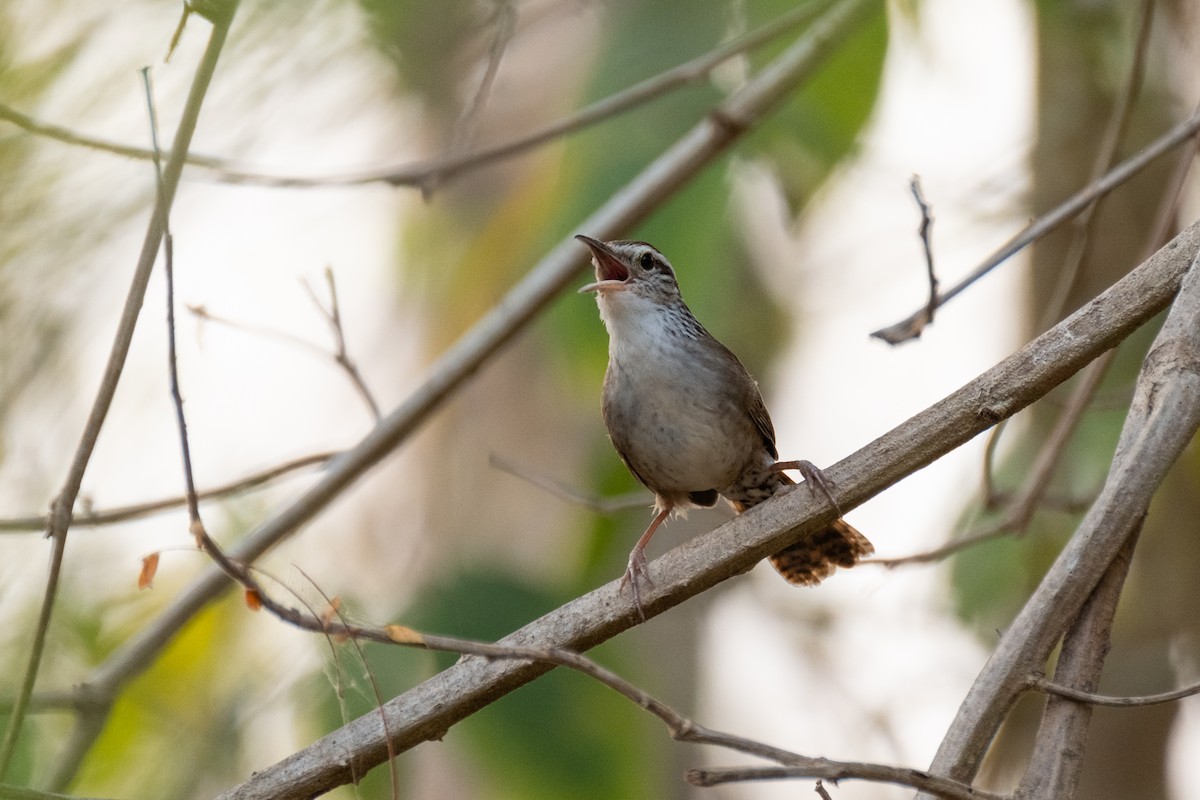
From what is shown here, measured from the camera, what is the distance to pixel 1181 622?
5.09m

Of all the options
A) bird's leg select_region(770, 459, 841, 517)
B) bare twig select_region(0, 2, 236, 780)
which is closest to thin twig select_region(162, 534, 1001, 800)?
bare twig select_region(0, 2, 236, 780)

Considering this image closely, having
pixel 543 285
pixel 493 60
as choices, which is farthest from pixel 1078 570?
pixel 493 60

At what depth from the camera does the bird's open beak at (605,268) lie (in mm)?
4215

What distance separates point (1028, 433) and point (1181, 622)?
0.95 meters

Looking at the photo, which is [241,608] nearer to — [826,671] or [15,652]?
[15,652]

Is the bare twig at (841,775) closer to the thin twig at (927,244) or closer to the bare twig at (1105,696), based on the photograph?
the bare twig at (1105,696)

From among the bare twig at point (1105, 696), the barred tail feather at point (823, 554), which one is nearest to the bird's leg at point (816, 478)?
the bare twig at point (1105, 696)

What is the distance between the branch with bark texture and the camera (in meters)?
2.50

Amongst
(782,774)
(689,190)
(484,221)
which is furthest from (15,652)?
(484,221)

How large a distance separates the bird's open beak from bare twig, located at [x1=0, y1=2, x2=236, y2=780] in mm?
1880

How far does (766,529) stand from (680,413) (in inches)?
59.6

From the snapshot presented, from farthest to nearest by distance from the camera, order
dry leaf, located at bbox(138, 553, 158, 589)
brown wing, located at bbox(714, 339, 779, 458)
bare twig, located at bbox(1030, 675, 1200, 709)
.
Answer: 1. brown wing, located at bbox(714, 339, 779, 458)
2. dry leaf, located at bbox(138, 553, 158, 589)
3. bare twig, located at bbox(1030, 675, 1200, 709)

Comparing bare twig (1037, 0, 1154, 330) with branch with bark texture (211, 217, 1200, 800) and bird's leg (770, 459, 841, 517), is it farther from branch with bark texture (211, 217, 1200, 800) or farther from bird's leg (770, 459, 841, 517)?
branch with bark texture (211, 217, 1200, 800)

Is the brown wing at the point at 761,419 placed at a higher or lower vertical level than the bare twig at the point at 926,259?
higher
